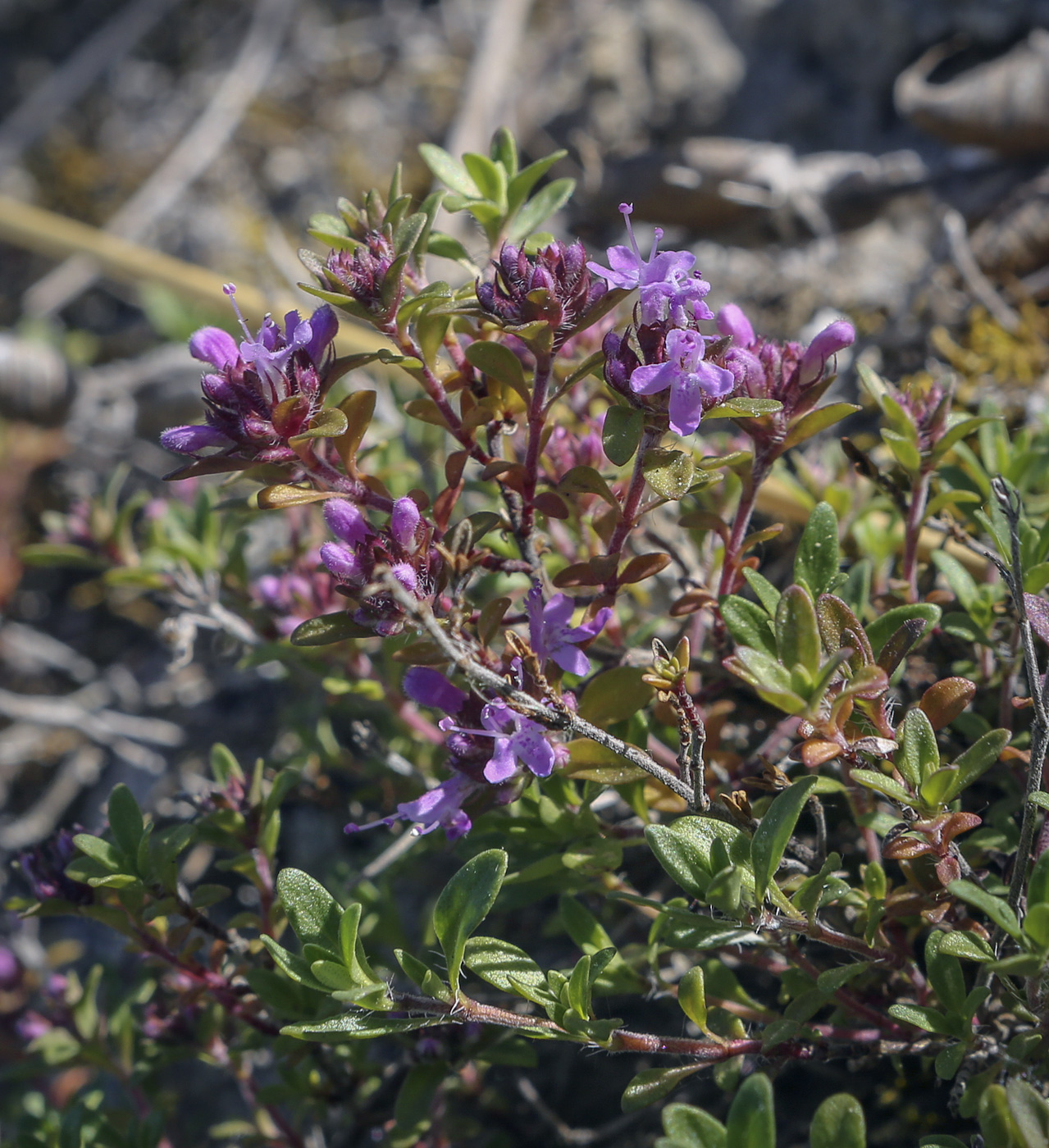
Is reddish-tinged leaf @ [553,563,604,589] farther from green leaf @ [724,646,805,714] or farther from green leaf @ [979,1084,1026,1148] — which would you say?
green leaf @ [979,1084,1026,1148]

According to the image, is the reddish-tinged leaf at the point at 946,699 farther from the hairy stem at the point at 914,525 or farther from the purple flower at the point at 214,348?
the purple flower at the point at 214,348

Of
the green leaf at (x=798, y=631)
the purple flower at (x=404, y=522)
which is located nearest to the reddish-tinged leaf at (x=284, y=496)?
the purple flower at (x=404, y=522)

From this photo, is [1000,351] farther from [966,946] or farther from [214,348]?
[214,348]

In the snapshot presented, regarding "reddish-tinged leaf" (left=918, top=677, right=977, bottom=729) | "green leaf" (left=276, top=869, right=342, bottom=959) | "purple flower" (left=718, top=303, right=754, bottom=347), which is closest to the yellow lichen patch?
"purple flower" (left=718, top=303, right=754, bottom=347)

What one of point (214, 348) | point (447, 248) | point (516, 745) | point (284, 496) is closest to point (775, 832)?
point (516, 745)

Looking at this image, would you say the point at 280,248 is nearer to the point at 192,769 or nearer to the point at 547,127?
the point at 547,127

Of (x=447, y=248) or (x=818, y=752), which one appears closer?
(x=818, y=752)
